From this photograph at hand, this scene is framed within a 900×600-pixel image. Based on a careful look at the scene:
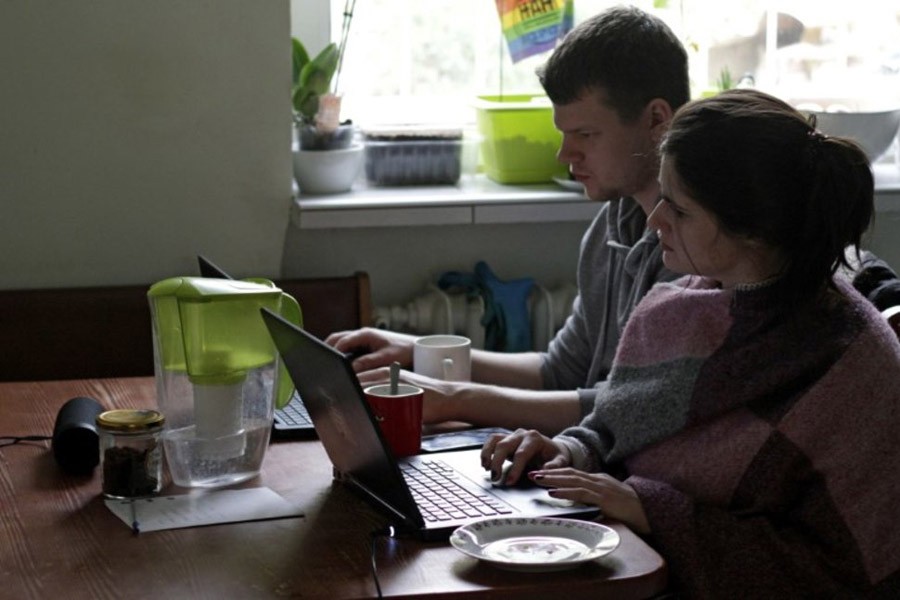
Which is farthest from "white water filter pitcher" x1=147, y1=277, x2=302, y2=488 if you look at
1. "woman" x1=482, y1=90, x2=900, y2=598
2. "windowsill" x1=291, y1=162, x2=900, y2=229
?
"windowsill" x1=291, y1=162, x2=900, y2=229

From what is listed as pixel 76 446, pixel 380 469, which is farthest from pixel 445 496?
pixel 76 446

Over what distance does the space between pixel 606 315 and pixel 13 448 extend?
3.08ft

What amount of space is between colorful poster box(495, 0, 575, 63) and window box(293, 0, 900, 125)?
8 cm

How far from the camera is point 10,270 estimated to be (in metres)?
2.68

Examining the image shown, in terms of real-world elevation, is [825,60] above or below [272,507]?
above

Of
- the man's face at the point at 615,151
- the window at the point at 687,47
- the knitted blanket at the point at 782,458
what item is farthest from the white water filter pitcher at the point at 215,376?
the window at the point at 687,47

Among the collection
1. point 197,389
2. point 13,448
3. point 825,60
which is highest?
point 825,60

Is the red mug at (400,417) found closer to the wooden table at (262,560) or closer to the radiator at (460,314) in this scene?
the wooden table at (262,560)

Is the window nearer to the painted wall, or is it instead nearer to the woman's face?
the painted wall

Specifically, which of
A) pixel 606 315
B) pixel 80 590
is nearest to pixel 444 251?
pixel 606 315

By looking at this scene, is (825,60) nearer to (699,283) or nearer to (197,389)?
(699,283)

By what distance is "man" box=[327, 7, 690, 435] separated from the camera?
77.0 inches

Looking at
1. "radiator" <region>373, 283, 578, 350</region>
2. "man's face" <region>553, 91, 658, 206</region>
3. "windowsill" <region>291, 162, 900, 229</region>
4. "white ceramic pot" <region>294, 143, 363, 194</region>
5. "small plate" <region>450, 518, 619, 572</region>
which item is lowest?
"radiator" <region>373, 283, 578, 350</region>

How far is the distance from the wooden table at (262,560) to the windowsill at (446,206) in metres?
1.13
